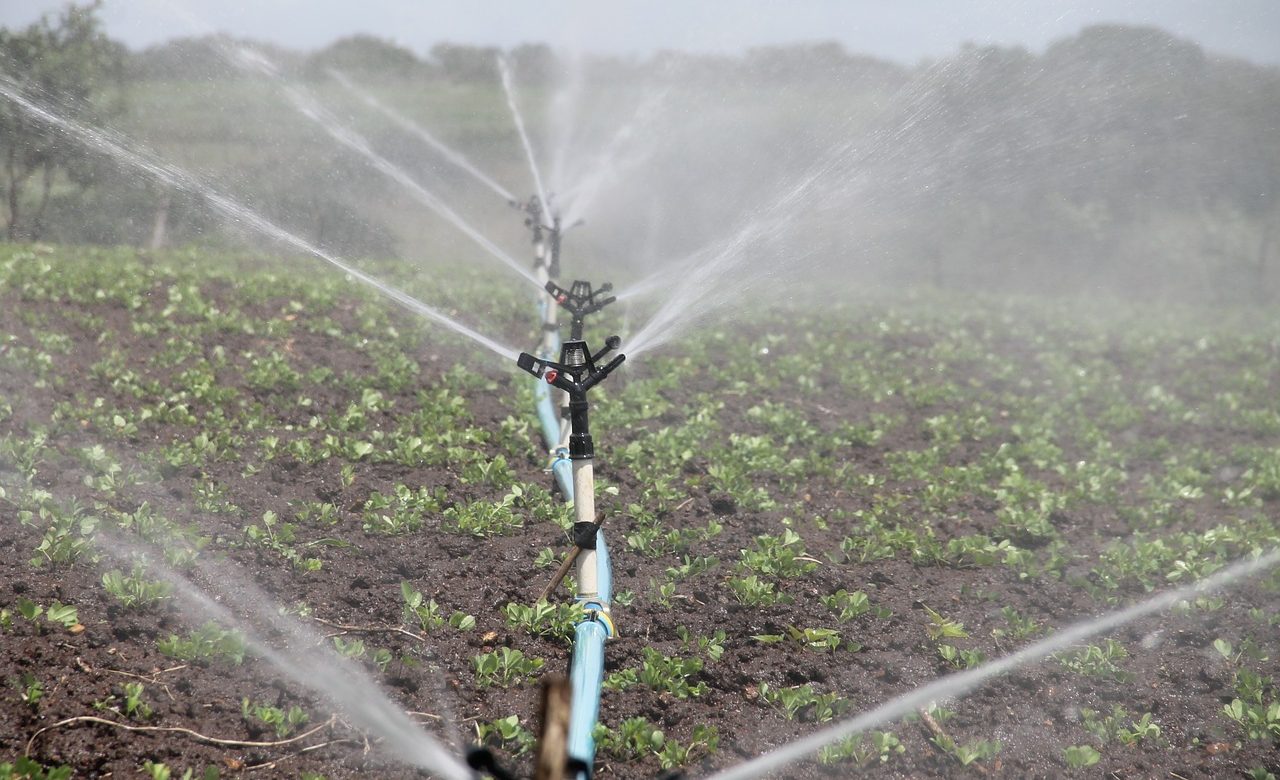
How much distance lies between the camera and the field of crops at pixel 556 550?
3869 millimetres

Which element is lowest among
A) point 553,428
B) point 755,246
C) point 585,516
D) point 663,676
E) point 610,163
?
point 663,676

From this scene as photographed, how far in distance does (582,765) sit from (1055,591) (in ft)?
13.5

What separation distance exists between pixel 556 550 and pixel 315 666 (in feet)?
5.05

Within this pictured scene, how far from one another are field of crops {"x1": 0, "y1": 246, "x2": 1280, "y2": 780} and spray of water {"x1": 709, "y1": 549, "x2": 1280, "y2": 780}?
0.23 ft

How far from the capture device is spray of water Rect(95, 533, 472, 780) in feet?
11.8

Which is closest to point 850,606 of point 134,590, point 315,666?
point 315,666

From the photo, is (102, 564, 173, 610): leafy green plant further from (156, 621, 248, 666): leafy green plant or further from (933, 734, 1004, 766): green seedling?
(933, 734, 1004, 766): green seedling

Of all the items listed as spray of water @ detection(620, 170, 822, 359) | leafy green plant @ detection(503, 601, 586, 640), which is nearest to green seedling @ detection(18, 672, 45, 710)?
leafy green plant @ detection(503, 601, 586, 640)

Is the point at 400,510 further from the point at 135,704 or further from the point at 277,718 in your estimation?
the point at 135,704

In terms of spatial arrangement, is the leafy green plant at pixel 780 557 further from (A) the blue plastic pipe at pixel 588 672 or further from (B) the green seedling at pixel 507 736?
(B) the green seedling at pixel 507 736

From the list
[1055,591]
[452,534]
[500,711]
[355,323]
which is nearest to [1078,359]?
[1055,591]

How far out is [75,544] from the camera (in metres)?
4.44

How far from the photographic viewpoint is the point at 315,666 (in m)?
4.03

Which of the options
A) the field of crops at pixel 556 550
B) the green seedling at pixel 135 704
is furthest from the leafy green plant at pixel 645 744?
the green seedling at pixel 135 704
